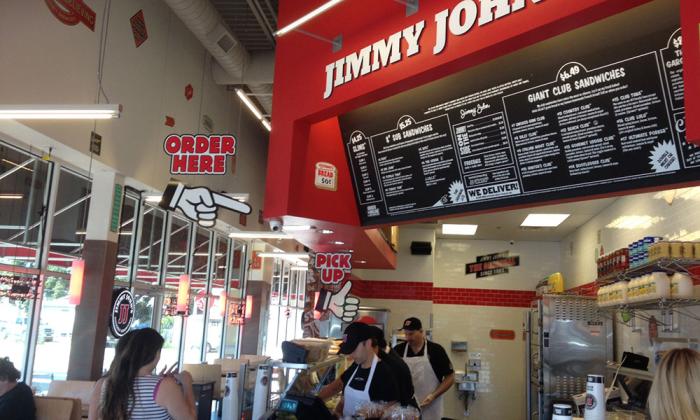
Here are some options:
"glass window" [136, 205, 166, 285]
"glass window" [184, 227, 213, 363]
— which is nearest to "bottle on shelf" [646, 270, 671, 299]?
→ "glass window" [136, 205, 166, 285]

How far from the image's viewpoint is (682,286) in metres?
4.97

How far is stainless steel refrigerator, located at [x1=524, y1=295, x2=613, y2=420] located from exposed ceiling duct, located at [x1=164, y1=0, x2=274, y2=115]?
5591 mm

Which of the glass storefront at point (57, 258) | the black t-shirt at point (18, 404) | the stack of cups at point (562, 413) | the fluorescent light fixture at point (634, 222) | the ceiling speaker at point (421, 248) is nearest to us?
the stack of cups at point (562, 413)

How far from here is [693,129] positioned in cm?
267

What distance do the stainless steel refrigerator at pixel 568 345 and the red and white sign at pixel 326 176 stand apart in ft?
14.0

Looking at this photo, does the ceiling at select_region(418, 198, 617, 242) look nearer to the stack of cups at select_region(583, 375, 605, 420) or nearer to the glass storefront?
the glass storefront

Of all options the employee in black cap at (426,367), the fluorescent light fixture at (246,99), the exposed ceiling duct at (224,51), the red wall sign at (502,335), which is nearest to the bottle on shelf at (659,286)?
the employee in black cap at (426,367)

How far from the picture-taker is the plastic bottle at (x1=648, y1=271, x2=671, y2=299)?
5078mm

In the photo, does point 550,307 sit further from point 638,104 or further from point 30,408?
point 30,408

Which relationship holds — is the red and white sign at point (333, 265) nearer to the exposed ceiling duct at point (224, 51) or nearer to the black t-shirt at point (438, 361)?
the black t-shirt at point (438, 361)

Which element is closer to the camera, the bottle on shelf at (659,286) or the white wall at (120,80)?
the bottle on shelf at (659,286)

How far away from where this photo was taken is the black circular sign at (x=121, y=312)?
317 inches

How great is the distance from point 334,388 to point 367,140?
225cm

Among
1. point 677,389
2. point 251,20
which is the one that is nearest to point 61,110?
point 677,389
